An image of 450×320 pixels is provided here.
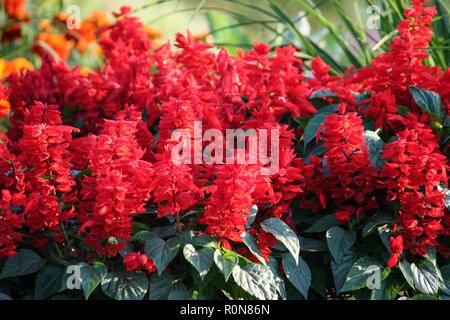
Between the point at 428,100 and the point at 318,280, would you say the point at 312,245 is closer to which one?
the point at 318,280

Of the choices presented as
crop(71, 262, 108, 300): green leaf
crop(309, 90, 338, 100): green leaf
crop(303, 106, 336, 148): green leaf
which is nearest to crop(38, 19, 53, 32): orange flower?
crop(309, 90, 338, 100): green leaf

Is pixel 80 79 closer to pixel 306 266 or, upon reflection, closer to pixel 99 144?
pixel 99 144

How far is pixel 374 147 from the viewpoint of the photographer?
169 cm

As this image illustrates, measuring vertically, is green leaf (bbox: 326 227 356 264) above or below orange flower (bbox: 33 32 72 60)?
below

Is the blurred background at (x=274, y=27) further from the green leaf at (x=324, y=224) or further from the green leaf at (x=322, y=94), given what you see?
the green leaf at (x=324, y=224)

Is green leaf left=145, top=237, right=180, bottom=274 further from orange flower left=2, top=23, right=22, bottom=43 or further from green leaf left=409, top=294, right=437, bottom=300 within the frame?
orange flower left=2, top=23, right=22, bottom=43

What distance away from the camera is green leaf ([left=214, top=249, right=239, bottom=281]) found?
136cm

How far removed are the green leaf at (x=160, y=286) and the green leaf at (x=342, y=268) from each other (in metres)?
0.48

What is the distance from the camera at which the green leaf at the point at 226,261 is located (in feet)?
4.45

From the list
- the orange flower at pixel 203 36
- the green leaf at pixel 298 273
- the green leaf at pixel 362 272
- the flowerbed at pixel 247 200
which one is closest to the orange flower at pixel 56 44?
the orange flower at pixel 203 36

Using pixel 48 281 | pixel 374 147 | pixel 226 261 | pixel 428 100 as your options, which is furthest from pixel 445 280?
pixel 48 281

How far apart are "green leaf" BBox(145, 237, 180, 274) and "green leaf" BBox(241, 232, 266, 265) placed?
7.3 inches

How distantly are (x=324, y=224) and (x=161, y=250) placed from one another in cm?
56

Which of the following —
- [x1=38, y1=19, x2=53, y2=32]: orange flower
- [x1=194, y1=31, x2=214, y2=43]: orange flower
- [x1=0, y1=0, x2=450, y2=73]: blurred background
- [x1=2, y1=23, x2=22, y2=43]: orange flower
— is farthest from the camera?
[x1=38, y1=19, x2=53, y2=32]: orange flower
